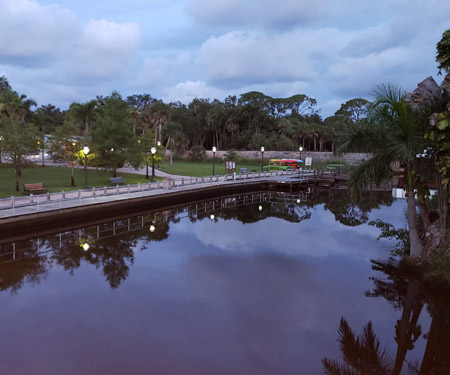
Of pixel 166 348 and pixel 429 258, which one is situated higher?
pixel 429 258

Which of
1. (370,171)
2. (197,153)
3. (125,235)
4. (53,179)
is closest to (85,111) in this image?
(53,179)

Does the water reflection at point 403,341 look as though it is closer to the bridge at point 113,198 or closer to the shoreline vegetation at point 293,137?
the shoreline vegetation at point 293,137

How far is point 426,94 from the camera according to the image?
13.3 metres

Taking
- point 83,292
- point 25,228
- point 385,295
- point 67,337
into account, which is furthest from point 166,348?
point 25,228

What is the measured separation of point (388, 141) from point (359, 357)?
842 centimetres

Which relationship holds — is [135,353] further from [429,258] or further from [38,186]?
[38,186]

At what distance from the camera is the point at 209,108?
320 feet

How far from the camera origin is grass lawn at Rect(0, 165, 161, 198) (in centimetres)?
3206

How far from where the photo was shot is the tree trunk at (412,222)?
47.2ft

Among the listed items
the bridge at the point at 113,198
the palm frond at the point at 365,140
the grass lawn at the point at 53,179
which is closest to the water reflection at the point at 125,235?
the bridge at the point at 113,198

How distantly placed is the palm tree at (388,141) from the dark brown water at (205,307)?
3.92 m

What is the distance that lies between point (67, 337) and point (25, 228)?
1261 centimetres

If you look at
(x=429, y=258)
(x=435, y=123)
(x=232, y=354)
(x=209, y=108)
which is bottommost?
(x=232, y=354)

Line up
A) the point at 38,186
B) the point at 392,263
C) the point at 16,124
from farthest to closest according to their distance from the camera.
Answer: the point at 16,124 → the point at 38,186 → the point at 392,263
